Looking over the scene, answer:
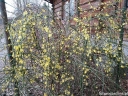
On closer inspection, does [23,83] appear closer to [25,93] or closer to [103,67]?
[25,93]

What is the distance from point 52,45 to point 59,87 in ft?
2.70

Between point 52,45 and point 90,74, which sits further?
point 90,74

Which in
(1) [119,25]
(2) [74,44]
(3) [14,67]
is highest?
(1) [119,25]

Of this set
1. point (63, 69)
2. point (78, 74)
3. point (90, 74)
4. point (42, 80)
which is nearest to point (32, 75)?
point (42, 80)

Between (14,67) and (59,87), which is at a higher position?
(14,67)

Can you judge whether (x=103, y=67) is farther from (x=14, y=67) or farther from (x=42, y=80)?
(x=14, y=67)

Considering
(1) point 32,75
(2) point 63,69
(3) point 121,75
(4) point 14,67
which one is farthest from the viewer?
(3) point 121,75

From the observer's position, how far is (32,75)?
2.96 m

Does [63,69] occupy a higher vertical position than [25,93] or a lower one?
higher

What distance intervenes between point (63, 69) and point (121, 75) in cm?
158

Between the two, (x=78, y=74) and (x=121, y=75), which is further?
(x=121, y=75)

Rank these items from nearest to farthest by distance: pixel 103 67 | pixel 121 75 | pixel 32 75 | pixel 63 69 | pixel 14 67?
pixel 14 67, pixel 32 75, pixel 63 69, pixel 103 67, pixel 121 75

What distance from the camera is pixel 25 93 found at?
3.06m

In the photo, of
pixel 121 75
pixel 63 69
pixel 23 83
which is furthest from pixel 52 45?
pixel 121 75
